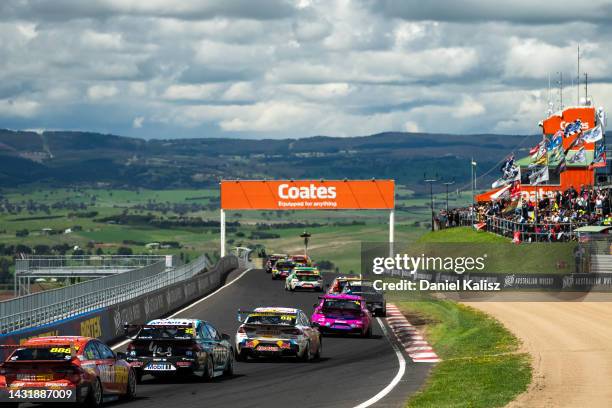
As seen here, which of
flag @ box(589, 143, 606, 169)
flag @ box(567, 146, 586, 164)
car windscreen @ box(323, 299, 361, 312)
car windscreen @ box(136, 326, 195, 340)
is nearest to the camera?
car windscreen @ box(136, 326, 195, 340)

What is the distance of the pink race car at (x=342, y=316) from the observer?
4106 cm

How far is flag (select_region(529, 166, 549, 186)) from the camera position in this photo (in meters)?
92.1

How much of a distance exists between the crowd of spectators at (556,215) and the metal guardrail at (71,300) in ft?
69.5

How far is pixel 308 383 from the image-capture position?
26828 millimetres

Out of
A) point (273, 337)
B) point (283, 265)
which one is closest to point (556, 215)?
A: point (283, 265)

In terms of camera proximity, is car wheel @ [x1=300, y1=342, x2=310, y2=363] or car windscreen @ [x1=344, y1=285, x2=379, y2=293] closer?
car wheel @ [x1=300, y1=342, x2=310, y2=363]

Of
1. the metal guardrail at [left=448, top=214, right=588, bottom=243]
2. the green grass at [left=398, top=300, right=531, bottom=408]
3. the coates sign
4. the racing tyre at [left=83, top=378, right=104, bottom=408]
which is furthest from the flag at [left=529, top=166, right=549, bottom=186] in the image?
the racing tyre at [left=83, top=378, right=104, bottom=408]

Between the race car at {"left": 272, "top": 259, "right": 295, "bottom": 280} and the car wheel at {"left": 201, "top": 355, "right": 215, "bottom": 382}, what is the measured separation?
54.8 m

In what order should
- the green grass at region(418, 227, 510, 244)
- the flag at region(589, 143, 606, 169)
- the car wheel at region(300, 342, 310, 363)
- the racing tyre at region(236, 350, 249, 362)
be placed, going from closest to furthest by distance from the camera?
the racing tyre at region(236, 350, 249, 362)
the car wheel at region(300, 342, 310, 363)
the green grass at region(418, 227, 510, 244)
the flag at region(589, 143, 606, 169)

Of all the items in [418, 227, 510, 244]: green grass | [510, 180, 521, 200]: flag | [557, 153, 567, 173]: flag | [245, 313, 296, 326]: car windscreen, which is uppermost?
[557, 153, 567, 173]: flag

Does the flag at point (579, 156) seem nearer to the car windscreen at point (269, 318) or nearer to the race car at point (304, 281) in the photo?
the race car at point (304, 281)

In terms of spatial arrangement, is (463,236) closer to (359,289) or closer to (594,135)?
(594,135)

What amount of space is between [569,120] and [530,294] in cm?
5567

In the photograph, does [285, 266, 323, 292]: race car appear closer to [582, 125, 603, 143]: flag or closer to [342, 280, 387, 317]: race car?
[342, 280, 387, 317]: race car
